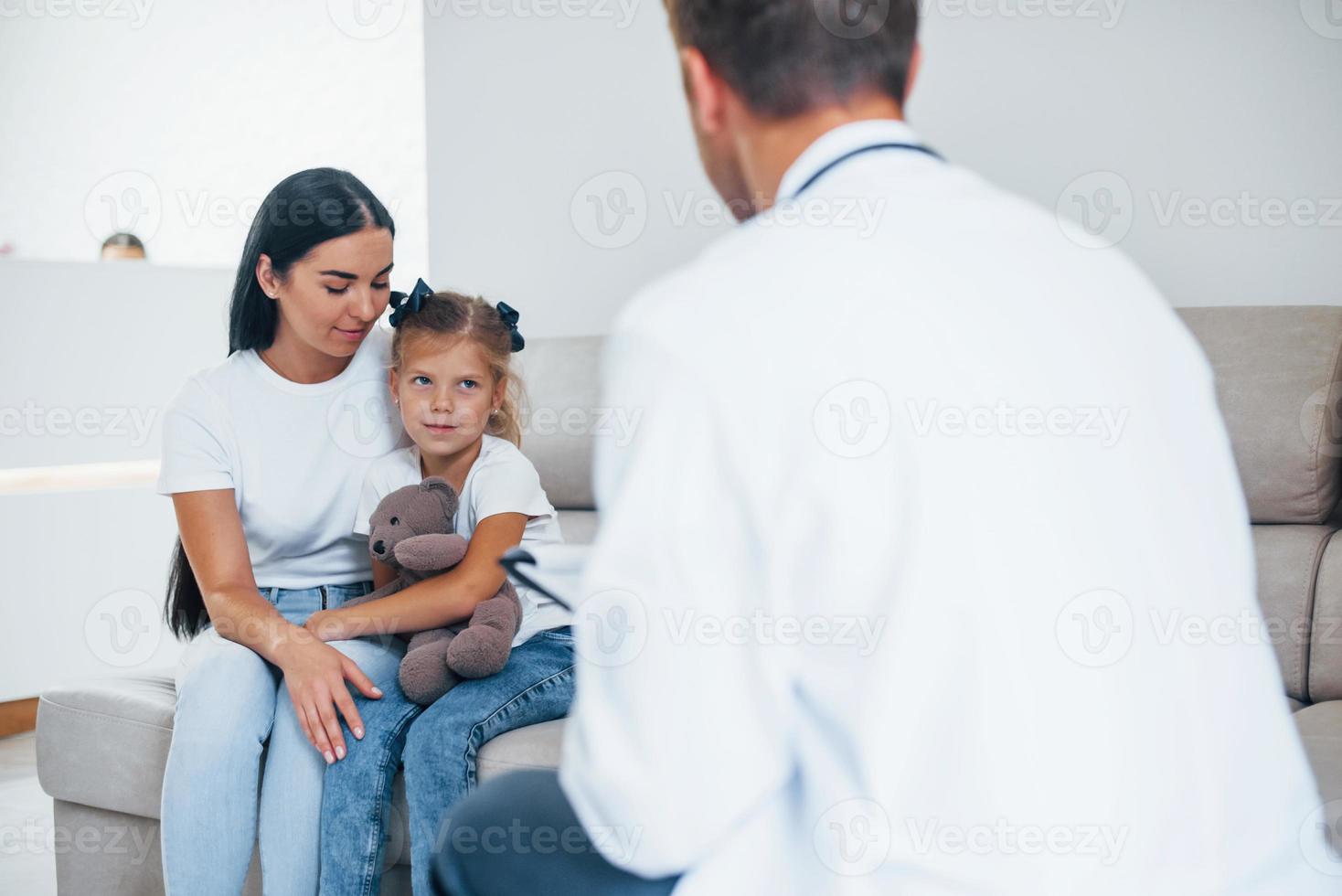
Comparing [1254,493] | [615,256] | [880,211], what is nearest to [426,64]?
[615,256]

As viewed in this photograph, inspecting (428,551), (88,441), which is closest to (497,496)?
(428,551)

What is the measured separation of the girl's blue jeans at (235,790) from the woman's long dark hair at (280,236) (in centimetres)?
30

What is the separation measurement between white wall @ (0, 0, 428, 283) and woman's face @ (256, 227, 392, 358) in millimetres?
2187

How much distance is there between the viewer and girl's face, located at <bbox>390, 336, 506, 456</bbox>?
1.71 meters

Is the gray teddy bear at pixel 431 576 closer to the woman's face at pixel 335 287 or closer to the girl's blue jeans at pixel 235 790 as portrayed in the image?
the girl's blue jeans at pixel 235 790

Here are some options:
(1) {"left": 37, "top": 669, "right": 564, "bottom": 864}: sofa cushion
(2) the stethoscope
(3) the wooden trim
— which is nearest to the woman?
(1) {"left": 37, "top": 669, "right": 564, "bottom": 864}: sofa cushion

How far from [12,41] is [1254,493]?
14.7ft

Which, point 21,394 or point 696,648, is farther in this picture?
point 21,394

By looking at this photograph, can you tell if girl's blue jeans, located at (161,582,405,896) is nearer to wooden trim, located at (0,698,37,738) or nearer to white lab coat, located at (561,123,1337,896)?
white lab coat, located at (561,123,1337,896)

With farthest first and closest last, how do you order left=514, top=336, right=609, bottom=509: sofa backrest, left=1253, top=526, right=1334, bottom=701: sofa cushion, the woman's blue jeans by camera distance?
1. left=514, top=336, right=609, bottom=509: sofa backrest
2. left=1253, top=526, right=1334, bottom=701: sofa cushion
3. the woman's blue jeans

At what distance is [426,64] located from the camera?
2980 mm

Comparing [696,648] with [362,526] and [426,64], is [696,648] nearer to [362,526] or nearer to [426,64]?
[362,526]

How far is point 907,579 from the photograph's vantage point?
0.60m

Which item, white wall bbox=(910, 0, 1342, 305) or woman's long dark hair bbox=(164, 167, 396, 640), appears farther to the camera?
white wall bbox=(910, 0, 1342, 305)
